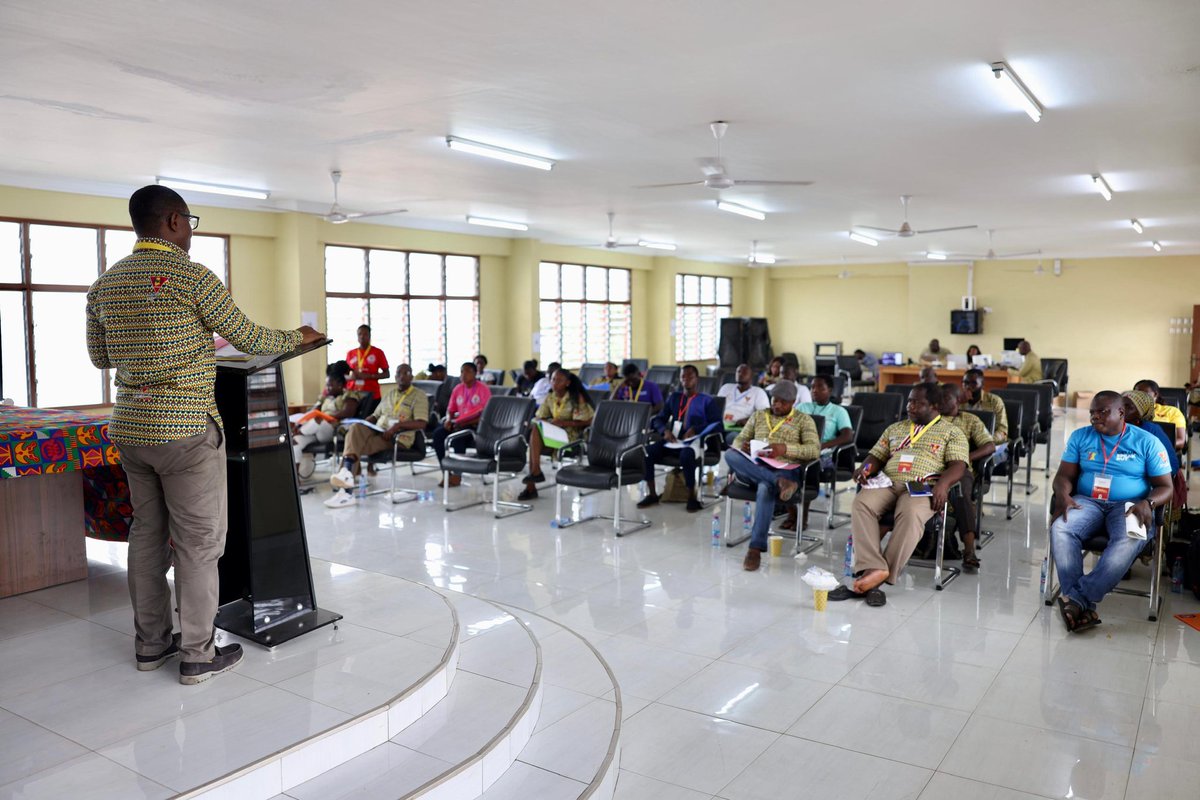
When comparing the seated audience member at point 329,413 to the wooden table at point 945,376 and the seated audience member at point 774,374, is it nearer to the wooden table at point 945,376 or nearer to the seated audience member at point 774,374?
the seated audience member at point 774,374

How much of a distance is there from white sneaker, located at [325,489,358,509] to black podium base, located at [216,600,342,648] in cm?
357

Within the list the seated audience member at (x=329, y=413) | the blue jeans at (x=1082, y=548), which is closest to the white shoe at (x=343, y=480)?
the seated audience member at (x=329, y=413)

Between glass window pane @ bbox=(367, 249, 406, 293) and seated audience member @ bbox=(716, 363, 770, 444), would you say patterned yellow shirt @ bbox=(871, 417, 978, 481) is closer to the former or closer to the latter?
seated audience member @ bbox=(716, 363, 770, 444)

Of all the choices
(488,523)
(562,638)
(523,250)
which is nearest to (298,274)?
(523,250)

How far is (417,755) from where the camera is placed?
2.62 meters

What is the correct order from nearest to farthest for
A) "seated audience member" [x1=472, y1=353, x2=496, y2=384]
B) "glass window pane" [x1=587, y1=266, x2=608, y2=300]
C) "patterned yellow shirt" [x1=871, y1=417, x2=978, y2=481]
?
"patterned yellow shirt" [x1=871, y1=417, x2=978, y2=481] → "seated audience member" [x1=472, y1=353, x2=496, y2=384] → "glass window pane" [x1=587, y1=266, x2=608, y2=300]

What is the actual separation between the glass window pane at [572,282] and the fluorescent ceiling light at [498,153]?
26.0ft

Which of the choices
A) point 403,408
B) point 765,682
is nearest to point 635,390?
point 403,408

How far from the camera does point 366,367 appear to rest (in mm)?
8406

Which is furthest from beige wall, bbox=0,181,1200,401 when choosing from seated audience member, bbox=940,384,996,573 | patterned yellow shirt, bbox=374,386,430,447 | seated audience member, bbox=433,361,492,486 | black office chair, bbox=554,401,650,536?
seated audience member, bbox=940,384,996,573

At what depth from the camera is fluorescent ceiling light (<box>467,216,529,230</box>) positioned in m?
11.3

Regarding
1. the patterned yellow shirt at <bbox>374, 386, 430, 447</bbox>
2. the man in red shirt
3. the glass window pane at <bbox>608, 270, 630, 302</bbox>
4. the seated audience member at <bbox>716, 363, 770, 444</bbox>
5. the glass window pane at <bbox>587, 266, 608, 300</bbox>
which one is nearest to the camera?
the seated audience member at <bbox>716, 363, 770, 444</bbox>

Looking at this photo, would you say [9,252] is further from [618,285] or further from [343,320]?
[618,285]

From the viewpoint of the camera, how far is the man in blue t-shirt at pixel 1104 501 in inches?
163
